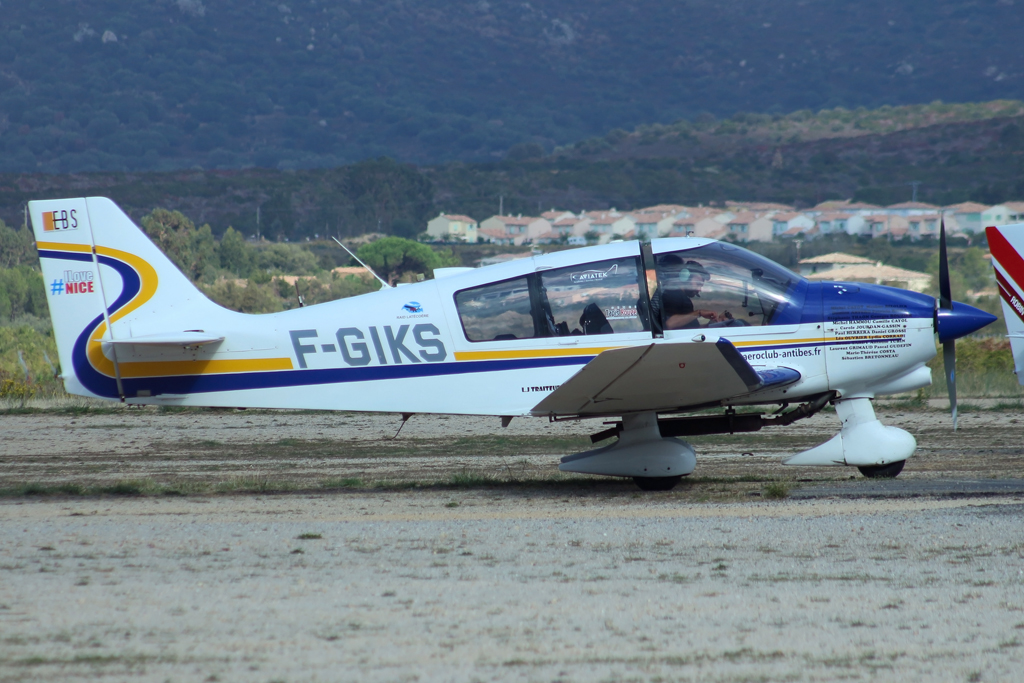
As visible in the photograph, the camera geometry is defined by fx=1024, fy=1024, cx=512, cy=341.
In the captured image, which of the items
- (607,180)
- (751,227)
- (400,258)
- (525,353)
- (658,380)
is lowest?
(751,227)

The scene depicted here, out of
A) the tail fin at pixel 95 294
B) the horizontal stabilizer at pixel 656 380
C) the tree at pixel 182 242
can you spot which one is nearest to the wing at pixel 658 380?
the horizontal stabilizer at pixel 656 380

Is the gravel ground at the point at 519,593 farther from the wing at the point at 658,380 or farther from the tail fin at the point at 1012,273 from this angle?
the tail fin at the point at 1012,273

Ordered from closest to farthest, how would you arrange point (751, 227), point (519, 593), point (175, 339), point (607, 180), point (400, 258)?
point (519, 593) < point (175, 339) < point (400, 258) < point (751, 227) < point (607, 180)

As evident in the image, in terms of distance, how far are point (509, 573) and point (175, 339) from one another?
→ 4500mm

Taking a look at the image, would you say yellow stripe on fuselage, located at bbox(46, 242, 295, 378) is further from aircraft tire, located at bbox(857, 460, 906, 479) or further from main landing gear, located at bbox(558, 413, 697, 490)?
aircraft tire, located at bbox(857, 460, 906, 479)

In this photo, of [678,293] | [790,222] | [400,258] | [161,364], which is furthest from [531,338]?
[790,222]

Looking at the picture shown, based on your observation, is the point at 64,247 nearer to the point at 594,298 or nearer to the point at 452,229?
the point at 594,298

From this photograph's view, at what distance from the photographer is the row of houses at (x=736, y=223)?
62781 mm

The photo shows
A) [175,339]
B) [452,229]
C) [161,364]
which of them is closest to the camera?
[175,339]

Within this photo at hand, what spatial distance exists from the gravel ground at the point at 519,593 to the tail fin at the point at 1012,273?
2.99m

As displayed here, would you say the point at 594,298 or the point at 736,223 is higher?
the point at 594,298

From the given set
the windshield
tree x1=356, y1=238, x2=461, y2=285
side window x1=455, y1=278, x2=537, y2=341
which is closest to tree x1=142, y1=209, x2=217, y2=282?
tree x1=356, y1=238, x2=461, y2=285

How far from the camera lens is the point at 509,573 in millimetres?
6617

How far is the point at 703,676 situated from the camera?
4.82 metres
